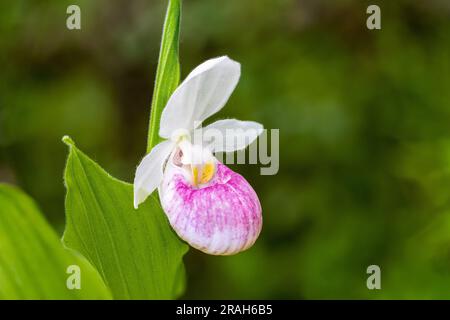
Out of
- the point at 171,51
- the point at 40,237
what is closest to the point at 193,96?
the point at 171,51

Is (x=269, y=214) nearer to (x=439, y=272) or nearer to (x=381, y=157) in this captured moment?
(x=381, y=157)

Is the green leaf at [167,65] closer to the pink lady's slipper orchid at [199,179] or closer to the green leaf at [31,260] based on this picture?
the pink lady's slipper orchid at [199,179]

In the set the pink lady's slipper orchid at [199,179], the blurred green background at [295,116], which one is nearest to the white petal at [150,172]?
the pink lady's slipper orchid at [199,179]

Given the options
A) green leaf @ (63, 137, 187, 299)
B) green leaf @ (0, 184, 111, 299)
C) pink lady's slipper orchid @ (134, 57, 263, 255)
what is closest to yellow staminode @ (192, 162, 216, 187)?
pink lady's slipper orchid @ (134, 57, 263, 255)

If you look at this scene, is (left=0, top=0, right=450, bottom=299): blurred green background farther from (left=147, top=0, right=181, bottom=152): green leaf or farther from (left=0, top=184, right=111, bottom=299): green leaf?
(left=147, top=0, right=181, bottom=152): green leaf

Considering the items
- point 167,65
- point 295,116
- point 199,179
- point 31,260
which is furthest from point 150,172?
point 295,116

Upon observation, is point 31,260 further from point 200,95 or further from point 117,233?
point 200,95

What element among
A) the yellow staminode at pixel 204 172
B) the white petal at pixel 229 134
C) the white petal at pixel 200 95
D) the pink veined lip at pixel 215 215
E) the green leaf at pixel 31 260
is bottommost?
the green leaf at pixel 31 260
